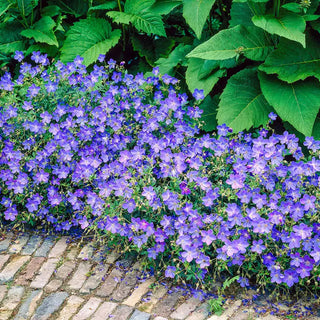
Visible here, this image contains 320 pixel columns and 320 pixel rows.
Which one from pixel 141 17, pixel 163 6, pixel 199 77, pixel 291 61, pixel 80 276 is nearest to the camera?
pixel 80 276

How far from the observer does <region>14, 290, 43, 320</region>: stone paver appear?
279 cm

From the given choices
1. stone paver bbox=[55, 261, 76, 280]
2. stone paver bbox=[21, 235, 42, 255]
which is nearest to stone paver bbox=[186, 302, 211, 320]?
stone paver bbox=[55, 261, 76, 280]

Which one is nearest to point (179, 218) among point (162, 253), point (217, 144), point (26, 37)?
point (162, 253)

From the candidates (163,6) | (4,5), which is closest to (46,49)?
(4,5)

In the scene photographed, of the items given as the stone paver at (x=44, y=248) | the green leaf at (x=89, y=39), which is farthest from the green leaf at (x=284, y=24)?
the stone paver at (x=44, y=248)

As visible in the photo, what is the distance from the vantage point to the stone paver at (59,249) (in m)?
3.30

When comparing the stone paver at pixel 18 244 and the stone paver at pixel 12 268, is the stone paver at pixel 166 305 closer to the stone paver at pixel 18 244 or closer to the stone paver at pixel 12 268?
the stone paver at pixel 12 268

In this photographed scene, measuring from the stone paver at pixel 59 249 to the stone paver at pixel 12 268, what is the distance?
0.50ft

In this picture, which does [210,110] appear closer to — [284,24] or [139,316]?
[284,24]

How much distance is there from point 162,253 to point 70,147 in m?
0.97

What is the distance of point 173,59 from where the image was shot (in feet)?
14.0

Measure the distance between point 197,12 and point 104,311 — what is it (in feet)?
6.79

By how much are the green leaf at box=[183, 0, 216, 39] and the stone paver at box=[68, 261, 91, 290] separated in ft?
5.59

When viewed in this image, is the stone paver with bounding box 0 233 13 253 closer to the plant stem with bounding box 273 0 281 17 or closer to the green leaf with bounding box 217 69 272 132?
the green leaf with bounding box 217 69 272 132
